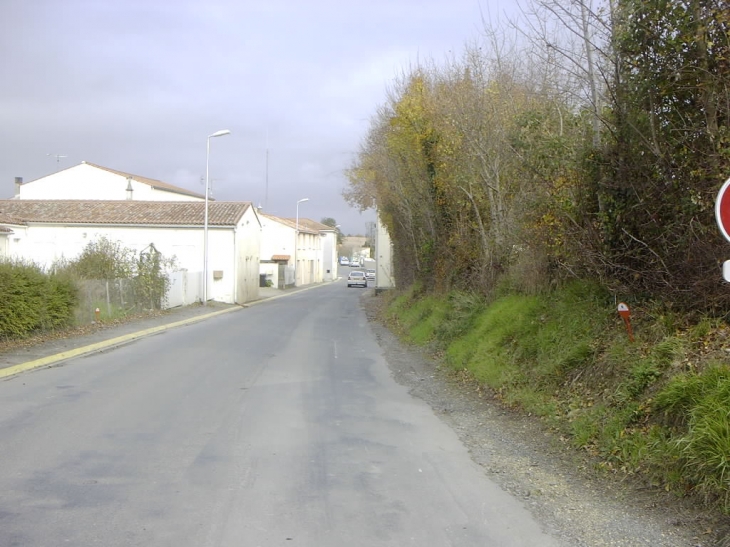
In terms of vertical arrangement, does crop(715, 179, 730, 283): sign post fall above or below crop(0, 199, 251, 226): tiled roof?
below

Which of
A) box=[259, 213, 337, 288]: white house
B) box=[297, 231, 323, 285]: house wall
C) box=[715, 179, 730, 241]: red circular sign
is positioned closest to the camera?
box=[715, 179, 730, 241]: red circular sign

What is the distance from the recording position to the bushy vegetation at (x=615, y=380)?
5551 millimetres

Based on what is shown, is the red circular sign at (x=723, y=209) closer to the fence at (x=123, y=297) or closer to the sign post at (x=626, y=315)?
the sign post at (x=626, y=315)

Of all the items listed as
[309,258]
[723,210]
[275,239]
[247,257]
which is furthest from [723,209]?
[309,258]

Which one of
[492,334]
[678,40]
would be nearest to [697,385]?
[678,40]

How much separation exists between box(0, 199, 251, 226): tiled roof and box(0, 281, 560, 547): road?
86.1ft

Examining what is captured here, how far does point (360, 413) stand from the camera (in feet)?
30.7

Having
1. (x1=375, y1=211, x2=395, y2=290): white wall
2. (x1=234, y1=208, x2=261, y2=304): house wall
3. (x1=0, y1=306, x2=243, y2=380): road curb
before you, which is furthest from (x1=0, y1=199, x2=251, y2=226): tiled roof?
(x1=0, y1=306, x2=243, y2=380): road curb

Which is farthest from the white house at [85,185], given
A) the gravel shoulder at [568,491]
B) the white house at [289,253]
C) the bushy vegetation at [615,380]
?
the gravel shoulder at [568,491]

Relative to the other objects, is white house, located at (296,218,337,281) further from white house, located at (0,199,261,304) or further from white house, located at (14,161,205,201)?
white house, located at (0,199,261,304)

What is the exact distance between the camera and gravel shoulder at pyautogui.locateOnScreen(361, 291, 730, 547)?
16.5 feet

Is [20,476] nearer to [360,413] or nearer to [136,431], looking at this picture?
[136,431]

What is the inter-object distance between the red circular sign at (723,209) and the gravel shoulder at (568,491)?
2.12 metres

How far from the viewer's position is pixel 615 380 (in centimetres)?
784
